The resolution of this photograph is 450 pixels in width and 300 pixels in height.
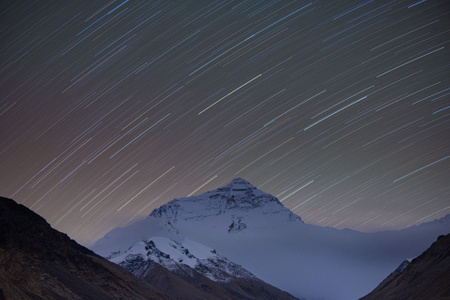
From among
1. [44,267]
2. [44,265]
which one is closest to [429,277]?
[44,267]

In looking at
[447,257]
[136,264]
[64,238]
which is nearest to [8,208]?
[64,238]

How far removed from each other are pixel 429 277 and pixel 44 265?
194 feet

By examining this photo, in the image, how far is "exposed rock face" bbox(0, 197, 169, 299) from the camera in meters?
61.7

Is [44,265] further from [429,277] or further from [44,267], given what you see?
[429,277]

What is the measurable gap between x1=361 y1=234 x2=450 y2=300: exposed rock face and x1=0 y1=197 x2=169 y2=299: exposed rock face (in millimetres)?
48117

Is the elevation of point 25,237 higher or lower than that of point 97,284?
higher

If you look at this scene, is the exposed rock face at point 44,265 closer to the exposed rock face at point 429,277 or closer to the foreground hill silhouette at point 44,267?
the foreground hill silhouette at point 44,267

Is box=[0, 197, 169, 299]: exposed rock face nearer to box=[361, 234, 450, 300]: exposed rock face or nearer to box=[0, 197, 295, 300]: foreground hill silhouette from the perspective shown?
box=[0, 197, 295, 300]: foreground hill silhouette

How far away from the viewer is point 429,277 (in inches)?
3472

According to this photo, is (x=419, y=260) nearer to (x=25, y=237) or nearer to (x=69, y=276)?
(x=69, y=276)

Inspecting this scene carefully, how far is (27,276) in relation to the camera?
61781 millimetres

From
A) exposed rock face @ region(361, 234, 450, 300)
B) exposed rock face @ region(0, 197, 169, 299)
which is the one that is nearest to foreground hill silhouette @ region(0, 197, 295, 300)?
exposed rock face @ region(0, 197, 169, 299)

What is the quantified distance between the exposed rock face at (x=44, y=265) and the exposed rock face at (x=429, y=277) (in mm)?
48117

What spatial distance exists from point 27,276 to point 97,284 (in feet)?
113
